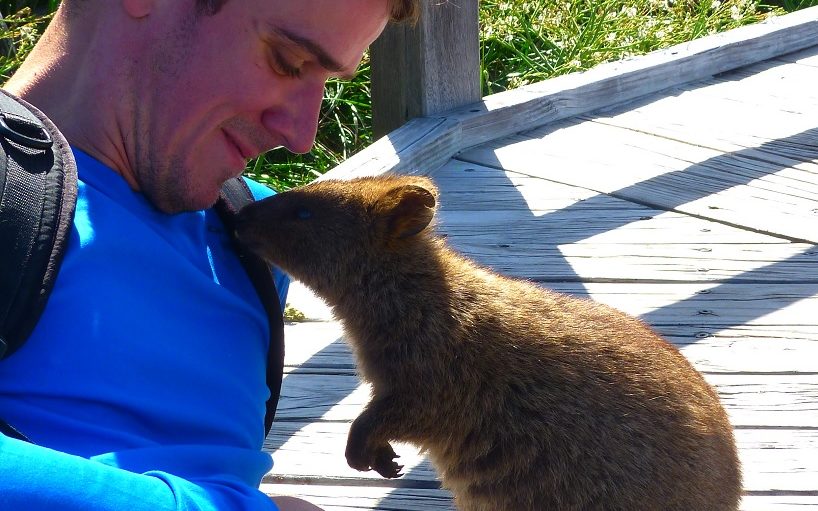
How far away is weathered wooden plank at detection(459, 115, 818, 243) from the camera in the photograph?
198 inches

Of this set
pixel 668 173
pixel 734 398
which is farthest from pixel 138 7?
pixel 668 173

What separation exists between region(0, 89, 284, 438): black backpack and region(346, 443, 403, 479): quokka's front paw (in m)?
1.30

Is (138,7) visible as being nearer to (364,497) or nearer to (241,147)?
(241,147)

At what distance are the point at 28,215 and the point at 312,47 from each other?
78cm

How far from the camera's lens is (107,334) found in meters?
1.89

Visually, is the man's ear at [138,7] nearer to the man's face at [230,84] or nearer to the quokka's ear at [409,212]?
the man's face at [230,84]

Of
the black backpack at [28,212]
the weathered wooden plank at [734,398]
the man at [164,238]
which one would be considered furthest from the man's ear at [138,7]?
the weathered wooden plank at [734,398]

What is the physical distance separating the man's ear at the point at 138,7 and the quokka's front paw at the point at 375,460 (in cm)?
128

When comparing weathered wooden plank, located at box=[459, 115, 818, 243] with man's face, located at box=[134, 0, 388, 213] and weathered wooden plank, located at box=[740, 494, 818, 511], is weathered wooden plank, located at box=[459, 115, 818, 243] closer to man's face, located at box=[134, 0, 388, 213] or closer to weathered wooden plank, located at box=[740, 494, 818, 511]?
weathered wooden plank, located at box=[740, 494, 818, 511]

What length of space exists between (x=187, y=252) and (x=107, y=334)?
43cm

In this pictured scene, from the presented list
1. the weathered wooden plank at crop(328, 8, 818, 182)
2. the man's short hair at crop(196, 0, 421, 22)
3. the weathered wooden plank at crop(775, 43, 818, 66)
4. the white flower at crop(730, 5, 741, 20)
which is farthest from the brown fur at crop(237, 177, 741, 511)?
the white flower at crop(730, 5, 741, 20)

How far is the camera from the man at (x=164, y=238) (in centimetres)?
181

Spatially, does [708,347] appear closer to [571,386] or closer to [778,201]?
[571,386]

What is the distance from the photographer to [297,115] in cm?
243
